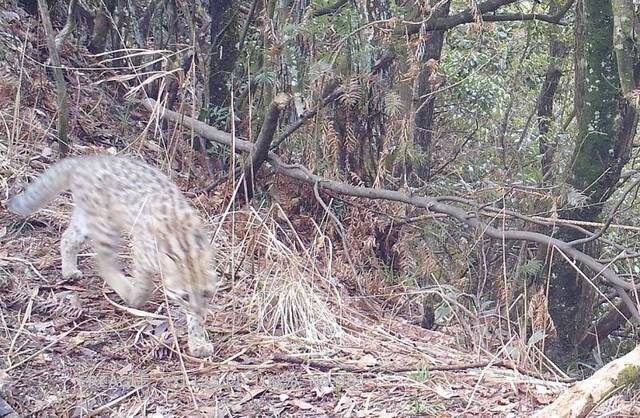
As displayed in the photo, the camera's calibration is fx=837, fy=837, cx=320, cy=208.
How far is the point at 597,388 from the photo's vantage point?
3.21 metres

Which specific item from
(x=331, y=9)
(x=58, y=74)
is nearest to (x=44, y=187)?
(x=58, y=74)

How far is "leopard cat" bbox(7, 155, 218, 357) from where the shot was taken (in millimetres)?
4605

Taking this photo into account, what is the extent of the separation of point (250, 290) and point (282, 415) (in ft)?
4.87

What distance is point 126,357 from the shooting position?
178 inches

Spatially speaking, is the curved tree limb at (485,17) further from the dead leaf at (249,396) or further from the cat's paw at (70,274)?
the dead leaf at (249,396)

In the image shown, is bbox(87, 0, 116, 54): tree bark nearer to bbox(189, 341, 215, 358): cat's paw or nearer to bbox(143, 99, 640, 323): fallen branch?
bbox(143, 99, 640, 323): fallen branch

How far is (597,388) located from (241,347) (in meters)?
2.13

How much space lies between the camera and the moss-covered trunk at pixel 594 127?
24.8ft

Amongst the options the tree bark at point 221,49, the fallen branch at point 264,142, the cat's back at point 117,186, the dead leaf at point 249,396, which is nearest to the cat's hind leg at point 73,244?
the cat's back at point 117,186

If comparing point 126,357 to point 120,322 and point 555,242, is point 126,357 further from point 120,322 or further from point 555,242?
point 555,242

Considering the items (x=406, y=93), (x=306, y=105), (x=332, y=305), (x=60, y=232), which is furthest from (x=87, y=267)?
(x=406, y=93)

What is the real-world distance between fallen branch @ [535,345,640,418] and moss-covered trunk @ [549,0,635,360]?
436 cm

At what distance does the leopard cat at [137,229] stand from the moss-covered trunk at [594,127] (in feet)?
13.1

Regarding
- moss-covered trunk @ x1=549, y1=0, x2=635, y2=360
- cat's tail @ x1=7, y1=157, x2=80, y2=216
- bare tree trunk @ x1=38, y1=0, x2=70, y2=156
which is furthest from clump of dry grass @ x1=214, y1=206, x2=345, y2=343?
moss-covered trunk @ x1=549, y1=0, x2=635, y2=360
